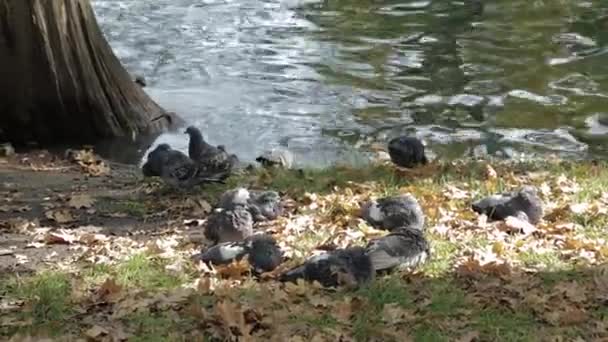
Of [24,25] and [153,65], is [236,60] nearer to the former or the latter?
[153,65]

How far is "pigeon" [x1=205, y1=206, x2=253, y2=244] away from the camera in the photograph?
6984 mm

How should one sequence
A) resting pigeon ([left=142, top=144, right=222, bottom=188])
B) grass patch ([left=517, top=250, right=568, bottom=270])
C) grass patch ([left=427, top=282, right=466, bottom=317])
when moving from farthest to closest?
resting pigeon ([left=142, top=144, right=222, bottom=188]), grass patch ([left=517, top=250, right=568, bottom=270]), grass patch ([left=427, top=282, right=466, bottom=317])

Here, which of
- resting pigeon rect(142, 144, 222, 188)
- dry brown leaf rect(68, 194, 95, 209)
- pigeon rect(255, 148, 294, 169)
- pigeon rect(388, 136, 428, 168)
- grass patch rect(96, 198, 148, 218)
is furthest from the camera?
pigeon rect(255, 148, 294, 169)

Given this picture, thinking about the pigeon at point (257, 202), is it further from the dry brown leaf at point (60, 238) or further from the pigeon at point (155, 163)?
the pigeon at point (155, 163)

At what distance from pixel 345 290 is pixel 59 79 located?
4.90 meters

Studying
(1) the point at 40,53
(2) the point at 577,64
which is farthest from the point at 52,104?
(2) the point at 577,64

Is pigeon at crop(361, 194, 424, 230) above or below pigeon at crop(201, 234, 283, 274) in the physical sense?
below

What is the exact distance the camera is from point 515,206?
757 centimetres

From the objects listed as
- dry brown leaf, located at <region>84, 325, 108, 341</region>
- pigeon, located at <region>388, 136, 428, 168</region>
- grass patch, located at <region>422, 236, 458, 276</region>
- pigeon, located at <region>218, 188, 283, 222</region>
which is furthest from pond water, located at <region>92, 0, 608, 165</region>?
dry brown leaf, located at <region>84, 325, 108, 341</region>

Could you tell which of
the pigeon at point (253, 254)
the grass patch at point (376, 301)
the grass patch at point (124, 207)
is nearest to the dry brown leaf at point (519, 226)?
the grass patch at point (376, 301)

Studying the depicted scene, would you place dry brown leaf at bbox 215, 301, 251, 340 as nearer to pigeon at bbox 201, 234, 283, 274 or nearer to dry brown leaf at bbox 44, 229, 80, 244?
pigeon at bbox 201, 234, 283, 274

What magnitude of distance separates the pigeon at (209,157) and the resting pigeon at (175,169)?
2.4 inches

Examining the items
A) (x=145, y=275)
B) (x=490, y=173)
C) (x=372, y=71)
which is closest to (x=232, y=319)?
(x=145, y=275)

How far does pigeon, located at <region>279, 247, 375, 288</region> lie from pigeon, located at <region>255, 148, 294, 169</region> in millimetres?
3430
